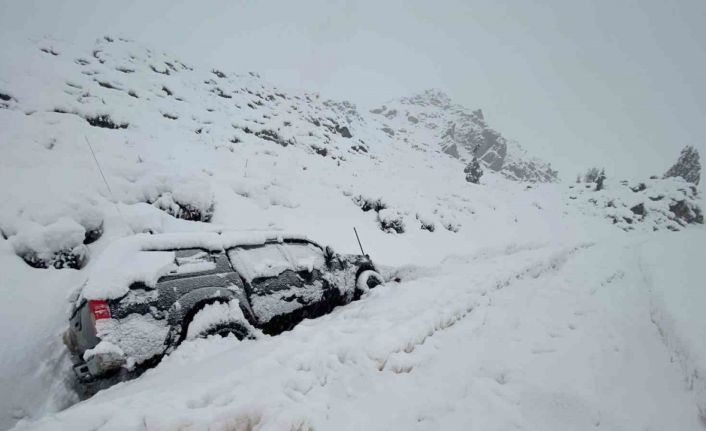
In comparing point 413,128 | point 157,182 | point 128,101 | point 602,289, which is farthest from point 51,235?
point 413,128

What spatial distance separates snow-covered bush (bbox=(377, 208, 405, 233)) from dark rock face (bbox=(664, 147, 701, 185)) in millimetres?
48540

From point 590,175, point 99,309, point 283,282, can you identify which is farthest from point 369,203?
point 590,175

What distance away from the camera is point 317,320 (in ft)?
15.4

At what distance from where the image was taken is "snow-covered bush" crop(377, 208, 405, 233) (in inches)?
476

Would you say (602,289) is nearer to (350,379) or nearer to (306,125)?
(350,379)

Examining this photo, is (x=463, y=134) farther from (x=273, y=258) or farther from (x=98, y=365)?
(x=98, y=365)

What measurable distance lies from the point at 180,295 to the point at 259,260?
117 centimetres

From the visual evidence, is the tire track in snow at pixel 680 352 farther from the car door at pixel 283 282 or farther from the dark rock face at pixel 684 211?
the dark rock face at pixel 684 211

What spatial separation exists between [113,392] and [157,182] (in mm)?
6449

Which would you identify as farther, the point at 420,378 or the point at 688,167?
the point at 688,167

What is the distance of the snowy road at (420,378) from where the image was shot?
7.49 ft

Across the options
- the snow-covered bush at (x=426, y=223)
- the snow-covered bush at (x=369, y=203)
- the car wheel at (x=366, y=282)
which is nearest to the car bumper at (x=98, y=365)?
the car wheel at (x=366, y=282)

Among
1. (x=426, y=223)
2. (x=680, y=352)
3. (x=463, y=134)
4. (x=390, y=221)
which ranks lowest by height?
(x=390, y=221)

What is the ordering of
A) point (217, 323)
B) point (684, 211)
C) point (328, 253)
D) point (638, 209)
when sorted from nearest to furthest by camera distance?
1. point (217, 323)
2. point (328, 253)
3. point (638, 209)
4. point (684, 211)
